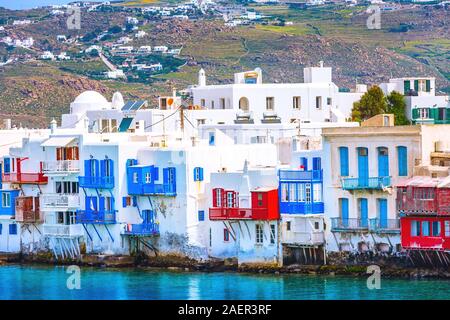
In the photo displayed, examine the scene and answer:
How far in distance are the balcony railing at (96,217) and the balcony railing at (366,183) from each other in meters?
10.4

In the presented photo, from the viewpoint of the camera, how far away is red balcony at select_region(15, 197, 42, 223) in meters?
75.0

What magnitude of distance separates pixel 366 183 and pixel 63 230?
13873 mm

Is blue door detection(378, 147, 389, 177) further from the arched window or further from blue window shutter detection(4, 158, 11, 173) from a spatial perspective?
the arched window

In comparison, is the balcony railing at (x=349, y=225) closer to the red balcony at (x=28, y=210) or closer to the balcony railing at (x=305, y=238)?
the balcony railing at (x=305, y=238)

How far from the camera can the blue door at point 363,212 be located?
217 ft

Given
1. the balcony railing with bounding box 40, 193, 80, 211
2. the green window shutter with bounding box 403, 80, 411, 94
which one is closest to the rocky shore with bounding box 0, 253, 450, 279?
the balcony railing with bounding box 40, 193, 80, 211

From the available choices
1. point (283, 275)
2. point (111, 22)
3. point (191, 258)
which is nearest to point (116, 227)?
point (191, 258)

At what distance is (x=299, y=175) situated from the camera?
67.6 metres

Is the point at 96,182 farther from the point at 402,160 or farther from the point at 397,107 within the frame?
the point at 397,107

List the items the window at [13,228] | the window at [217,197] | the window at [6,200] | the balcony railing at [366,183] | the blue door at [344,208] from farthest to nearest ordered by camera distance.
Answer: the window at [6,200]
the window at [13,228]
the window at [217,197]
the blue door at [344,208]
the balcony railing at [366,183]

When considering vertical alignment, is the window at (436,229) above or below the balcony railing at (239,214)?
below

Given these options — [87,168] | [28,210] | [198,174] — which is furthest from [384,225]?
[28,210]

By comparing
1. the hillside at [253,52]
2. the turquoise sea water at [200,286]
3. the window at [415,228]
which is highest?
the hillside at [253,52]

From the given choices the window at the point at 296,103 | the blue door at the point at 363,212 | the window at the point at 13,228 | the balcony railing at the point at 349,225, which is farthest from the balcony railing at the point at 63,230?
the window at the point at 296,103
